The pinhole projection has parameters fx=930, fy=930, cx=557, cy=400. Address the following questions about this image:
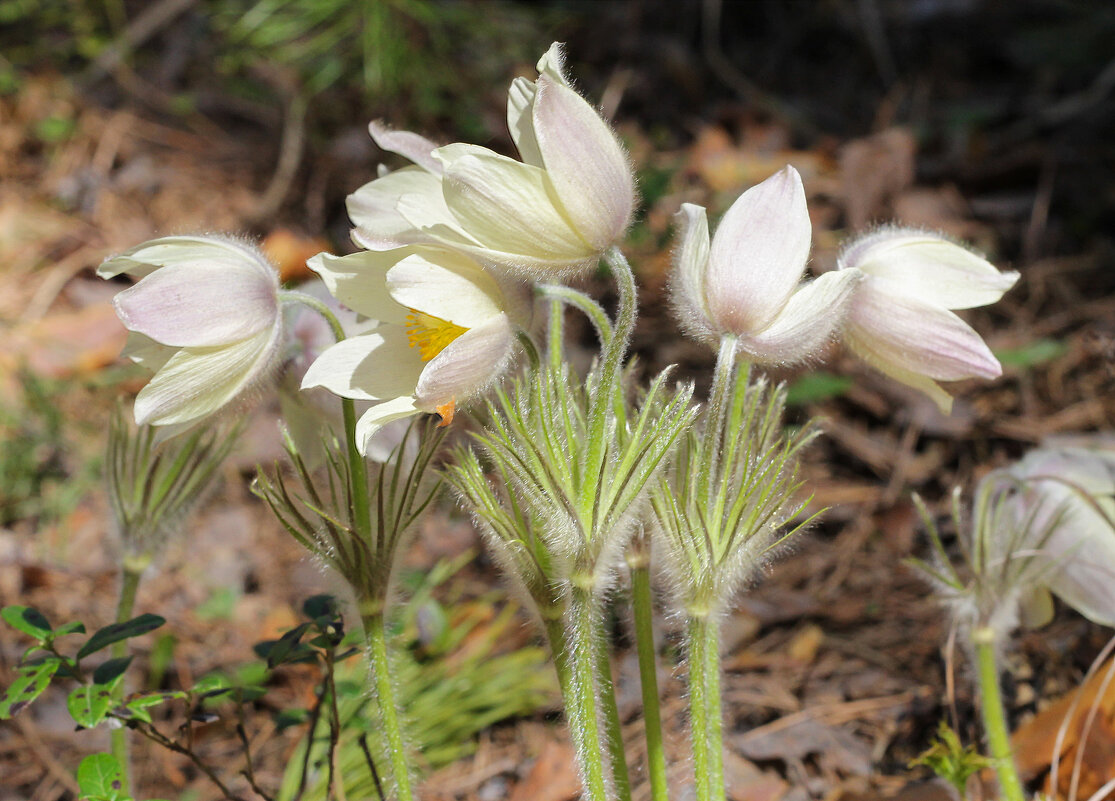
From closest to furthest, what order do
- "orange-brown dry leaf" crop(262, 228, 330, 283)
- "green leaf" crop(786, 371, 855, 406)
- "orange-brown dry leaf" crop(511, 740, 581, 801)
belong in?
"orange-brown dry leaf" crop(511, 740, 581, 801) → "green leaf" crop(786, 371, 855, 406) → "orange-brown dry leaf" crop(262, 228, 330, 283)

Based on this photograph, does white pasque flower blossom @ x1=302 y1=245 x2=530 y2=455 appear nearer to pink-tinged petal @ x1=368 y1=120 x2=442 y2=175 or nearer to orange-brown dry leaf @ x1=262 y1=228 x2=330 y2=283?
pink-tinged petal @ x1=368 y1=120 x2=442 y2=175

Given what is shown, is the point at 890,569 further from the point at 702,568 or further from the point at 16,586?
the point at 16,586

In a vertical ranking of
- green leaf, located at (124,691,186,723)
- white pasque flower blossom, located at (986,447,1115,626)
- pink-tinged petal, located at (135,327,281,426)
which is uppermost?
pink-tinged petal, located at (135,327,281,426)

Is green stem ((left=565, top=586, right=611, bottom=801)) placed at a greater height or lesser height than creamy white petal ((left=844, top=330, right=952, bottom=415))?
lesser


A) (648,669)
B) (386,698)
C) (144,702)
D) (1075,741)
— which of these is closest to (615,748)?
(648,669)

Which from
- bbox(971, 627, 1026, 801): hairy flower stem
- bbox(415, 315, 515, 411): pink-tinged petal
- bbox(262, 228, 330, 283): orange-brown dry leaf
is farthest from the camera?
bbox(262, 228, 330, 283): orange-brown dry leaf

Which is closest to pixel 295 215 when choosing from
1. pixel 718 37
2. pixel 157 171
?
pixel 157 171

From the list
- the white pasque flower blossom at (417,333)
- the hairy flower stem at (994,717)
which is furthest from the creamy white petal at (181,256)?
the hairy flower stem at (994,717)

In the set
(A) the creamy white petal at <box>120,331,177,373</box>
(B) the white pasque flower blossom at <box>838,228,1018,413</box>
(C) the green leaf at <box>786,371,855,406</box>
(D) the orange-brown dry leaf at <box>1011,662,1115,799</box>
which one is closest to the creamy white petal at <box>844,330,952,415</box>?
(B) the white pasque flower blossom at <box>838,228,1018,413</box>
